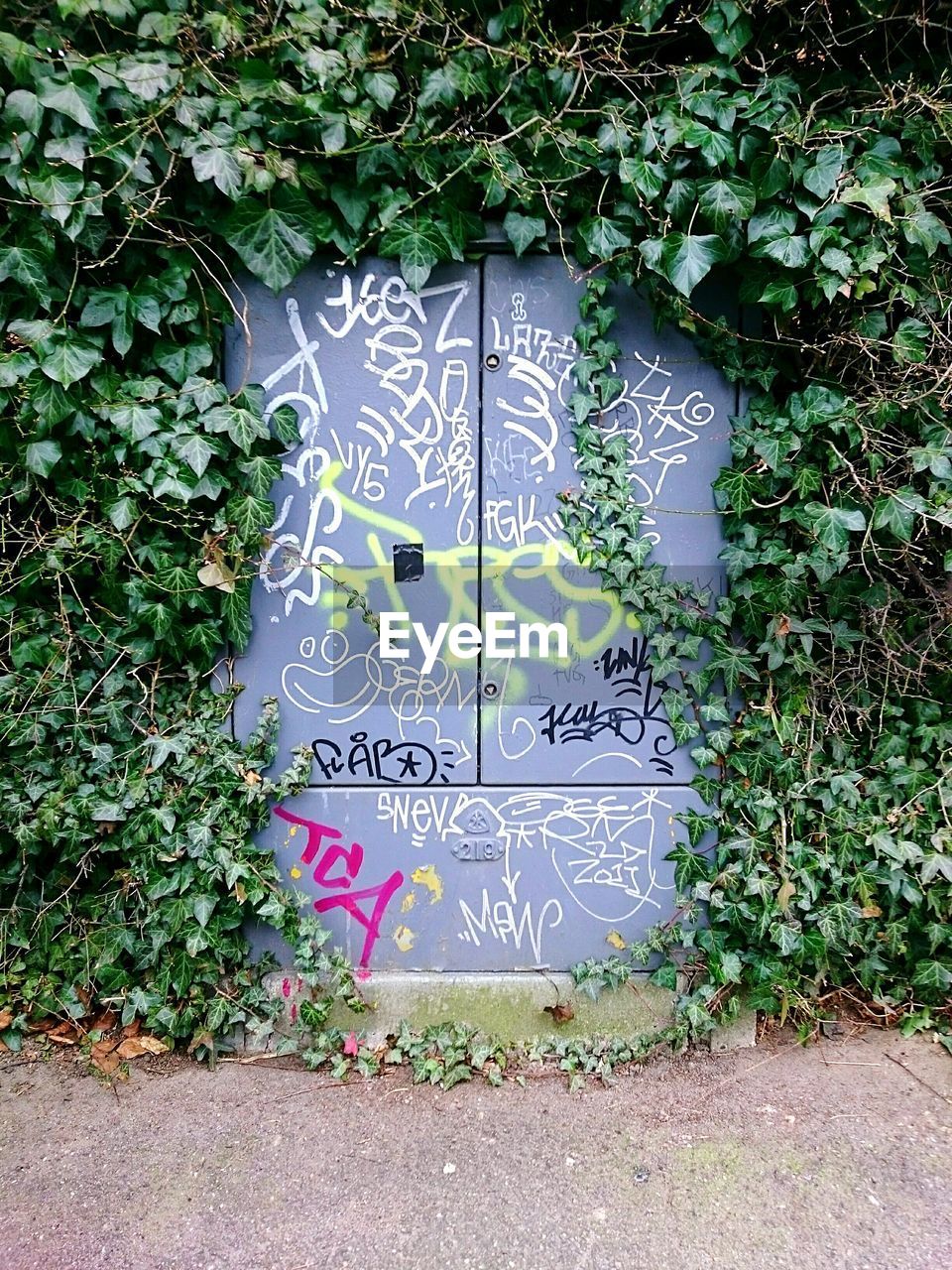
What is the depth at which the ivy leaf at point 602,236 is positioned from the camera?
2.62 meters

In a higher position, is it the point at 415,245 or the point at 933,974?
the point at 415,245

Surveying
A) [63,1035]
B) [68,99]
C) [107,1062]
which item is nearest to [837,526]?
[68,99]

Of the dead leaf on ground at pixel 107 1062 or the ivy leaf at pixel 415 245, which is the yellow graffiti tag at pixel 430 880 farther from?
the ivy leaf at pixel 415 245

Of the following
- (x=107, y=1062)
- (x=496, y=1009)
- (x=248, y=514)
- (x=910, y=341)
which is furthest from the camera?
(x=496, y=1009)

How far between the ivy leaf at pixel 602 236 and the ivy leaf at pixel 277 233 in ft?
2.94

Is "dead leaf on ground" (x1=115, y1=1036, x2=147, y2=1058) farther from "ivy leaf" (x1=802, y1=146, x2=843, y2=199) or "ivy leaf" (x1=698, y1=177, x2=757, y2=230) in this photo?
"ivy leaf" (x1=802, y1=146, x2=843, y2=199)

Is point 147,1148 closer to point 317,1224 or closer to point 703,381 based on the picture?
point 317,1224

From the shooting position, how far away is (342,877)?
294 cm

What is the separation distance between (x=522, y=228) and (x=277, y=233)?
2.74ft

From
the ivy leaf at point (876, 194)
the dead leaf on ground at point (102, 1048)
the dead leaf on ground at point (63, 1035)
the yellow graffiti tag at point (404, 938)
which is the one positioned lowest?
the dead leaf on ground at point (102, 1048)

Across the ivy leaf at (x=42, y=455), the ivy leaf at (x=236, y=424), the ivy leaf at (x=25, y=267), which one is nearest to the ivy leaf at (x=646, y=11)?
the ivy leaf at (x=236, y=424)

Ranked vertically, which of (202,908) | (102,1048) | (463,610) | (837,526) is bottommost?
(102,1048)

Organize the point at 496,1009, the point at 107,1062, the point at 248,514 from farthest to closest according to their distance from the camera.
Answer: the point at 496,1009
the point at 107,1062
the point at 248,514

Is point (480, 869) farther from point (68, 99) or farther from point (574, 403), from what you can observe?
point (68, 99)
